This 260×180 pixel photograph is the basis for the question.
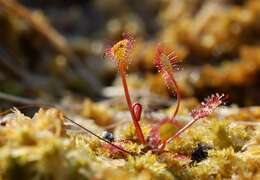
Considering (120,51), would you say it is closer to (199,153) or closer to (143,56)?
(199,153)

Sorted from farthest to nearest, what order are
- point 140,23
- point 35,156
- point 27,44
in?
point 140,23
point 27,44
point 35,156

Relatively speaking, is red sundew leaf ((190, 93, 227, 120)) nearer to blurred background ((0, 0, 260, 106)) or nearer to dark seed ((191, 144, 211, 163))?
dark seed ((191, 144, 211, 163))

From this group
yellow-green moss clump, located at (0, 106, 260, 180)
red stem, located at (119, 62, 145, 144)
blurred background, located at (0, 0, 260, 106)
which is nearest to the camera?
yellow-green moss clump, located at (0, 106, 260, 180)

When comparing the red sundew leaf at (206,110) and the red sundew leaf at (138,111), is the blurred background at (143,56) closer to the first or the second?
the red sundew leaf at (138,111)

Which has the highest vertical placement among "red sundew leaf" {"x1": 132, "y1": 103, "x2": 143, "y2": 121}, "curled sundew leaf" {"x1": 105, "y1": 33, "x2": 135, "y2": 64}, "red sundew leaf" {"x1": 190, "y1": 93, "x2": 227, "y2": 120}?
"curled sundew leaf" {"x1": 105, "y1": 33, "x2": 135, "y2": 64}

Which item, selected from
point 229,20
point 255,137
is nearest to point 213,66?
point 229,20

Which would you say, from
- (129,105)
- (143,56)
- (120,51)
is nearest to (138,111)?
(129,105)

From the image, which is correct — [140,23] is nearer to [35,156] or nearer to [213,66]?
[213,66]

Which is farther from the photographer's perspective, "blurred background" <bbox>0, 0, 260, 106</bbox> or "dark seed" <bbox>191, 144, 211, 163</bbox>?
"blurred background" <bbox>0, 0, 260, 106</bbox>

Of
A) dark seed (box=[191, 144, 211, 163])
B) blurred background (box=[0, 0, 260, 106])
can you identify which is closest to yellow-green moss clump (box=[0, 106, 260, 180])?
dark seed (box=[191, 144, 211, 163])

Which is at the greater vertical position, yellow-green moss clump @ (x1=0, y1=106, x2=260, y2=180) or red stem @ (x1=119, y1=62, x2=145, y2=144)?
red stem @ (x1=119, y1=62, x2=145, y2=144)
